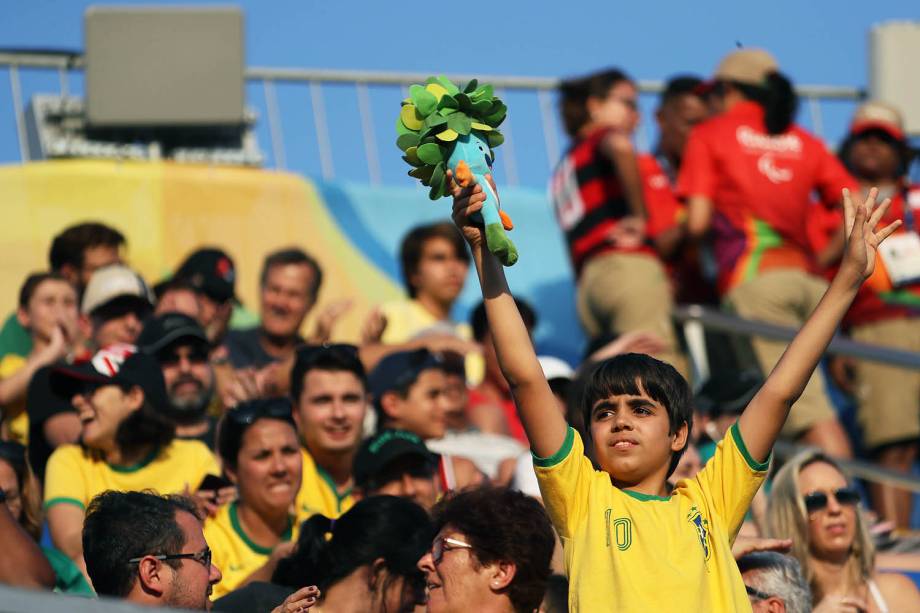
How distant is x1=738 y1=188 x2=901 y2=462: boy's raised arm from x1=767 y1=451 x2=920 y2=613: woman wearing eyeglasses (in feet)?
5.58

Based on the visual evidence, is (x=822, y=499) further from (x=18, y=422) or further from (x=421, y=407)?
(x=18, y=422)

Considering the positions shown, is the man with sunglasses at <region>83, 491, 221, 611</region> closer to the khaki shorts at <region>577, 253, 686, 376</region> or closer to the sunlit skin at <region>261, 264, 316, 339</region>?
the sunlit skin at <region>261, 264, 316, 339</region>

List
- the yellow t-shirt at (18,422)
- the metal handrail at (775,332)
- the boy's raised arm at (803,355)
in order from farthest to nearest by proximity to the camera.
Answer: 1. the metal handrail at (775,332)
2. the yellow t-shirt at (18,422)
3. the boy's raised arm at (803,355)

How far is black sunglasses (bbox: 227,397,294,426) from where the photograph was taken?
5.68 m

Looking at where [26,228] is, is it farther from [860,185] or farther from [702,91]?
[860,185]

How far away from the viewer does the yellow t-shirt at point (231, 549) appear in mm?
5367

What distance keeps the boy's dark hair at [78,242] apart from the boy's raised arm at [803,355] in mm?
4736

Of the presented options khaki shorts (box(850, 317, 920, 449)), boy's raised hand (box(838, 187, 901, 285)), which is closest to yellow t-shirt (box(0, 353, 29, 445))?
boy's raised hand (box(838, 187, 901, 285))

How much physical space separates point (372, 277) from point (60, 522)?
16.5 ft

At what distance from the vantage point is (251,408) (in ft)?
18.8

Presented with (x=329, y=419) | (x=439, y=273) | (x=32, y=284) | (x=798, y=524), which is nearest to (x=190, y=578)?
(x=329, y=419)

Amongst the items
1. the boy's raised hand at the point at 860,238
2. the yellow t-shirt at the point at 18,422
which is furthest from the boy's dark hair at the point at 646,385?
the yellow t-shirt at the point at 18,422

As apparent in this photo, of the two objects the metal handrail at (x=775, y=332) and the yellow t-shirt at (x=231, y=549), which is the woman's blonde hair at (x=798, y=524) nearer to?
the yellow t-shirt at (x=231, y=549)

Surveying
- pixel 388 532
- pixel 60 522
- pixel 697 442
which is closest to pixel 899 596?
pixel 697 442
